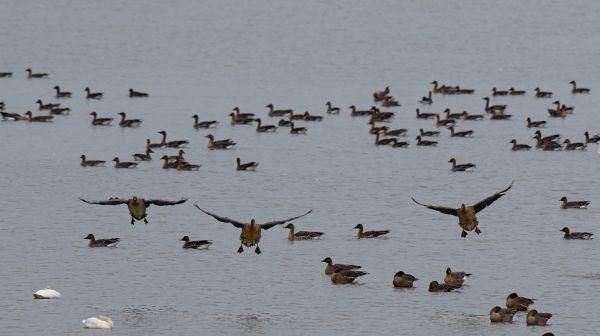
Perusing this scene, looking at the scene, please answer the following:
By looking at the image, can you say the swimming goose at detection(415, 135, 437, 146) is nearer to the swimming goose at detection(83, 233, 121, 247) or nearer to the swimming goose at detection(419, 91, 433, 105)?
the swimming goose at detection(419, 91, 433, 105)

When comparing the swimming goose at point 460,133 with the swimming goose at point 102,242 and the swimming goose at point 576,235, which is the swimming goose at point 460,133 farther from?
the swimming goose at point 102,242

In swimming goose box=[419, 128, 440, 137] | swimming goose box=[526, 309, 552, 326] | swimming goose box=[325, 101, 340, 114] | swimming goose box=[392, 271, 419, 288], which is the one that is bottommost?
swimming goose box=[526, 309, 552, 326]

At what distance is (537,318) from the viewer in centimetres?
2803

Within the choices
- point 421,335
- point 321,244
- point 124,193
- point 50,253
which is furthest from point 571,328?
point 124,193

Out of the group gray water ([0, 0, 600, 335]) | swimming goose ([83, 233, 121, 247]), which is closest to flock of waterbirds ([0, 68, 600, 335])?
swimming goose ([83, 233, 121, 247])

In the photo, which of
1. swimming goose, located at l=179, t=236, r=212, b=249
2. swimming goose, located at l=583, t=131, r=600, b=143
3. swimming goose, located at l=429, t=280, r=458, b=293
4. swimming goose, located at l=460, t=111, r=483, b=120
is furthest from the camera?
swimming goose, located at l=460, t=111, r=483, b=120

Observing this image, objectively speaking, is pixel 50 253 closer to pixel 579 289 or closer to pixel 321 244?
pixel 321 244

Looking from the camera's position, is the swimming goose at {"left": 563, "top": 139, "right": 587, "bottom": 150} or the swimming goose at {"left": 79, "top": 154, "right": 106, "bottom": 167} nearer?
the swimming goose at {"left": 79, "top": 154, "right": 106, "bottom": 167}

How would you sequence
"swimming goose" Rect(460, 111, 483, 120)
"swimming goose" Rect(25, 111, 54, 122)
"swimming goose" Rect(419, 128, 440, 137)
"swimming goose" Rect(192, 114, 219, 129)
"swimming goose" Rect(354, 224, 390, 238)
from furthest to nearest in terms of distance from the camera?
"swimming goose" Rect(460, 111, 483, 120), "swimming goose" Rect(25, 111, 54, 122), "swimming goose" Rect(192, 114, 219, 129), "swimming goose" Rect(419, 128, 440, 137), "swimming goose" Rect(354, 224, 390, 238)

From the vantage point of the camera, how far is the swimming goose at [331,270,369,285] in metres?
31.9

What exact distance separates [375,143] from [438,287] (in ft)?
83.1

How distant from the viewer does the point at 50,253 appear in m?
35.0

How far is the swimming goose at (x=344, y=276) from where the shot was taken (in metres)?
31.9

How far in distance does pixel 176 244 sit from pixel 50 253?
3268 millimetres
